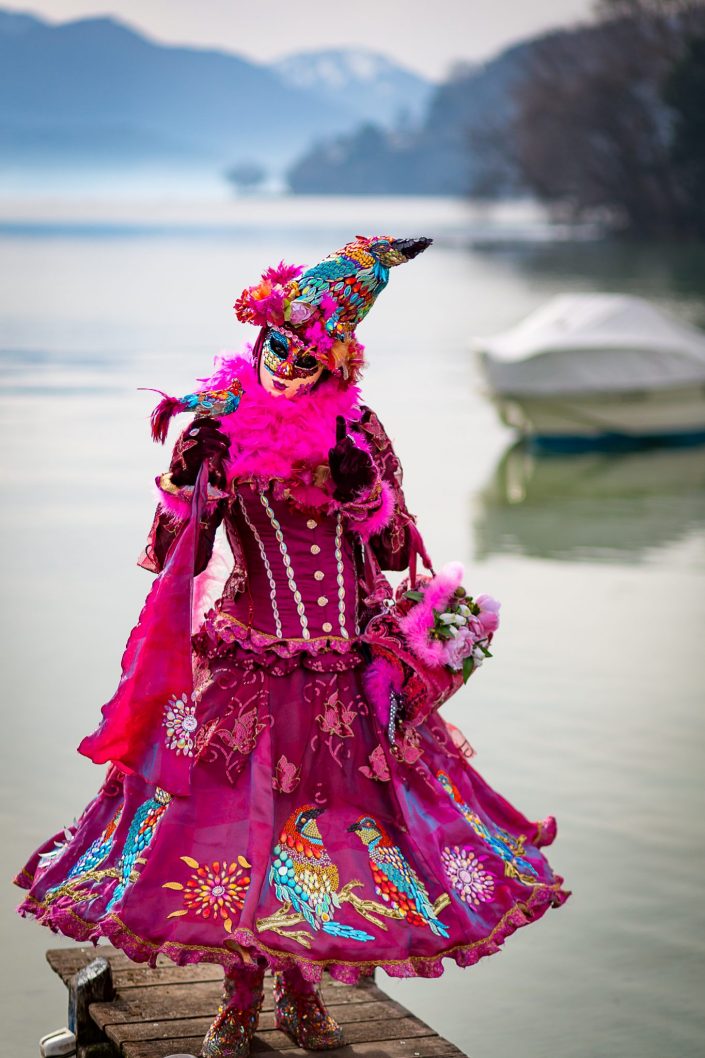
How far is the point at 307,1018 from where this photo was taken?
3.45 metres

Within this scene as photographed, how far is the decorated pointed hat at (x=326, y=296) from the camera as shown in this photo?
344 centimetres

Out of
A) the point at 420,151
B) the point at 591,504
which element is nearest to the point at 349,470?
the point at 591,504

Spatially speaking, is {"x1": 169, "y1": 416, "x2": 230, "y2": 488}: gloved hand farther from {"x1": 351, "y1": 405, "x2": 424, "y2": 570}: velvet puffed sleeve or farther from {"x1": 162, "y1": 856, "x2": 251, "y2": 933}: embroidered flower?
{"x1": 162, "y1": 856, "x2": 251, "y2": 933}: embroidered flower

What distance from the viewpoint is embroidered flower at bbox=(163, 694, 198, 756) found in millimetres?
3316

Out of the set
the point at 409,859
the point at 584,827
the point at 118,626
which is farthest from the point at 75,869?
the point at 118,626

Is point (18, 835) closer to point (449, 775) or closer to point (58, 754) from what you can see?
point (58, 754)

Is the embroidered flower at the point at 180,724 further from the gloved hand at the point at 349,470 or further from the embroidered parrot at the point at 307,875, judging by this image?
the gloved hand at the point at 349,470

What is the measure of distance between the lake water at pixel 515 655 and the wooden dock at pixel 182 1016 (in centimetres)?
41

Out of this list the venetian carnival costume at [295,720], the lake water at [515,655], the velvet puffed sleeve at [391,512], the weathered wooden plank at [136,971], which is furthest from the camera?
the lake water at [515,655]

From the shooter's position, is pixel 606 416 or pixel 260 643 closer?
pixel 260 643

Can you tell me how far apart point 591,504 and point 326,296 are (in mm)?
7306

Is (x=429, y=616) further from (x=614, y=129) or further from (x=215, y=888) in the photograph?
(x=614, y=129)

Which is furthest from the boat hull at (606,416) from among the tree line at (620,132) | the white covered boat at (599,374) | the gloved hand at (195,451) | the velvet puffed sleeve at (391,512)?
the tree line at (620,132)

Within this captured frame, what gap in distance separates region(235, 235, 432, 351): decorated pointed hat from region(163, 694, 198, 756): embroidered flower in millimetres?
753
